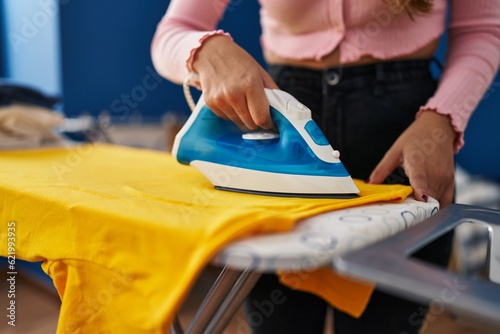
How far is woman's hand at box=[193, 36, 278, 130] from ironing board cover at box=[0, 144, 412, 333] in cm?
12

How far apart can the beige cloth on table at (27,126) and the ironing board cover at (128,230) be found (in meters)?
0.59

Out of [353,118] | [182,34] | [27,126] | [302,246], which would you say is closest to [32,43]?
[27,126]

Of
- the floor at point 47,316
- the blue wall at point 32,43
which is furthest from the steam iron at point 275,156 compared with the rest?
the blue wall at point 32,43

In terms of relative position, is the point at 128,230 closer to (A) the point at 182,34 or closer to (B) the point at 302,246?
(B) the point at 302,246

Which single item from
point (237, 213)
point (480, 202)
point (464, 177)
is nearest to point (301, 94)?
point (237, 213)

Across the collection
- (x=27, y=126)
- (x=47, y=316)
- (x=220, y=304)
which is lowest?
(x=47, y=316)

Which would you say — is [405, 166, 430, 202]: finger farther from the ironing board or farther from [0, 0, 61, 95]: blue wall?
[0, 0, 61, 95]: blue wall

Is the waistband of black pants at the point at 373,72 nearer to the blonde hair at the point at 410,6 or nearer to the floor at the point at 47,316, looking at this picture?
the blonde hair at the point at 410,6

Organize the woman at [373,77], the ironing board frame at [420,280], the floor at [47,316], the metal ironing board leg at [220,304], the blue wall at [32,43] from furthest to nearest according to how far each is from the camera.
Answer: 1. the blue wall at [32,43]
2. the floor at [47,316]
3. the woman at [373,77]
4. the metal ironing board leg at [220,304]
5. the ironing board frame at [420,280]

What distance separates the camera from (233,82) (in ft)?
2.32

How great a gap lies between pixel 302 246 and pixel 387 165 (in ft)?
1.17

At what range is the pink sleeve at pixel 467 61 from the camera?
815mm

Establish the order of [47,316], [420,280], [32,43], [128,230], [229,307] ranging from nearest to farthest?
1. [420,280]
2. [128,230]
3. [229,307]
4. [47,316]
5. [32,43]

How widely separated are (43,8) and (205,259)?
6.84 ft
